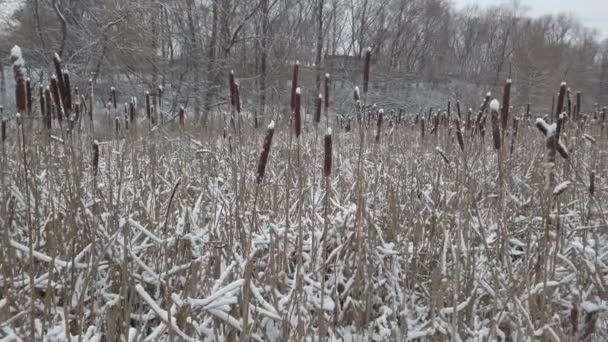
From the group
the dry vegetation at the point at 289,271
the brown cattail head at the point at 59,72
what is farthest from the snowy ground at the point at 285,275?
the brown cattail head at the point at 59,72

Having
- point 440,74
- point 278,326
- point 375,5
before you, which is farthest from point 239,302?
point 440,74

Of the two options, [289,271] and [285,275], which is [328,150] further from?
[289,271]

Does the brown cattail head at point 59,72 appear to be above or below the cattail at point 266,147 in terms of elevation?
above

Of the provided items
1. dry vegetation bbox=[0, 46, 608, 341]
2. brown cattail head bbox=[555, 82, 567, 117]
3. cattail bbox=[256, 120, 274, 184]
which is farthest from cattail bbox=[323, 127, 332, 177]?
brown cattail head bbox=[555, 82, 567, 117]

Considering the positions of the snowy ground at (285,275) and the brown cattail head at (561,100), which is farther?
the brown cattail head at (561,100)

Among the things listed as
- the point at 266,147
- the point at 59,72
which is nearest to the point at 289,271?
the point at 266,147

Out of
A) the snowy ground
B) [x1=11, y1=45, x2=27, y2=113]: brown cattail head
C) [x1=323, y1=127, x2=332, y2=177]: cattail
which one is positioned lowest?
the snowy ground

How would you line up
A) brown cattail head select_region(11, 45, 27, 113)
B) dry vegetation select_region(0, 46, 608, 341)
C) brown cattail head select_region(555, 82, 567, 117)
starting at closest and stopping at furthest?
brown cattail head select_region(11, 45, 27, 113)
dry vegetation select_region(0, 46, 608, 341)
brown cattail head select_region(555, 82, 567, 117)

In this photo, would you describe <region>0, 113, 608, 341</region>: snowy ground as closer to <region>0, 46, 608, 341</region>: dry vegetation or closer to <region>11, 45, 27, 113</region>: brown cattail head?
<region>0, 46, 608, 341</region>: dry vegetation

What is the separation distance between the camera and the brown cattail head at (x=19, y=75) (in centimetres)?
76

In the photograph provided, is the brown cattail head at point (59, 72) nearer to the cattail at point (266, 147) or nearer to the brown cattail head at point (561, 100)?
the cattail at point (266, 147)

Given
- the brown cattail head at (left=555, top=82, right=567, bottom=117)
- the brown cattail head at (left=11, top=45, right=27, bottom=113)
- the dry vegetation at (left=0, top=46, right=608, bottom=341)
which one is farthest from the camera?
the brown cattail head at (left=555, top=82, right=567, bottom=117)

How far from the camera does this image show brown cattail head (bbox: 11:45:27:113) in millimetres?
765

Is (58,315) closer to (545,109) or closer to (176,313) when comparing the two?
(176,313)
